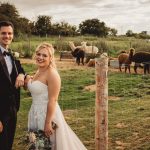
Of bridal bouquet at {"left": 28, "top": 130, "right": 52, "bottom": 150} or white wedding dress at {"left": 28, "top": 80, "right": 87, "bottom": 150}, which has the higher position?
white wedding dress at {"left": 28, "top": 80, "right": 87, "bottom": 150}

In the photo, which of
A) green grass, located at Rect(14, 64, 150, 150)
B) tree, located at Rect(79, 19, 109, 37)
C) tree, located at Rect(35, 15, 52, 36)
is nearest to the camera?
green grass, located at Rect(14, 64, 150, 150)

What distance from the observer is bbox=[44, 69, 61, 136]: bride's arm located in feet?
14.9

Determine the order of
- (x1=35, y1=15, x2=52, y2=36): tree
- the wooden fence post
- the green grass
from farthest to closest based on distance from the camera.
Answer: (x1=35, y1=15, x2=52, y2=36): tree → the green grass → the wooden fence post

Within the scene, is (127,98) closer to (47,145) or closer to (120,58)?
(47,145)

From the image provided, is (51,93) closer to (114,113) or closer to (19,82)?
(19,82)

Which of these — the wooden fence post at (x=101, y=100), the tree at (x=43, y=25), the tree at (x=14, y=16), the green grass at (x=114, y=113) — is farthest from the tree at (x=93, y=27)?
the wooden fence post at (x=101, y=100)

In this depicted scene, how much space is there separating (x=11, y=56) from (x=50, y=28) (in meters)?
63.5

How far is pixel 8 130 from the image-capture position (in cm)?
475

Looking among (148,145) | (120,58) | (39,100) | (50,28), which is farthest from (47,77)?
(50,28)

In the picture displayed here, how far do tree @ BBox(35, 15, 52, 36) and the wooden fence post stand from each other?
62.1 m

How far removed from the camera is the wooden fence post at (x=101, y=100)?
526cm

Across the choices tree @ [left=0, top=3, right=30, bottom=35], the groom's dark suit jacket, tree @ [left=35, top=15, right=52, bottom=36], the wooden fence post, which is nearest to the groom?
the groom's dark suit jacket

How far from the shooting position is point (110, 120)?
8.50 metres

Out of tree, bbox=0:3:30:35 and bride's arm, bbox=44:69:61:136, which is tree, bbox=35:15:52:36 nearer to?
tree, bbox=0:3:30:35
